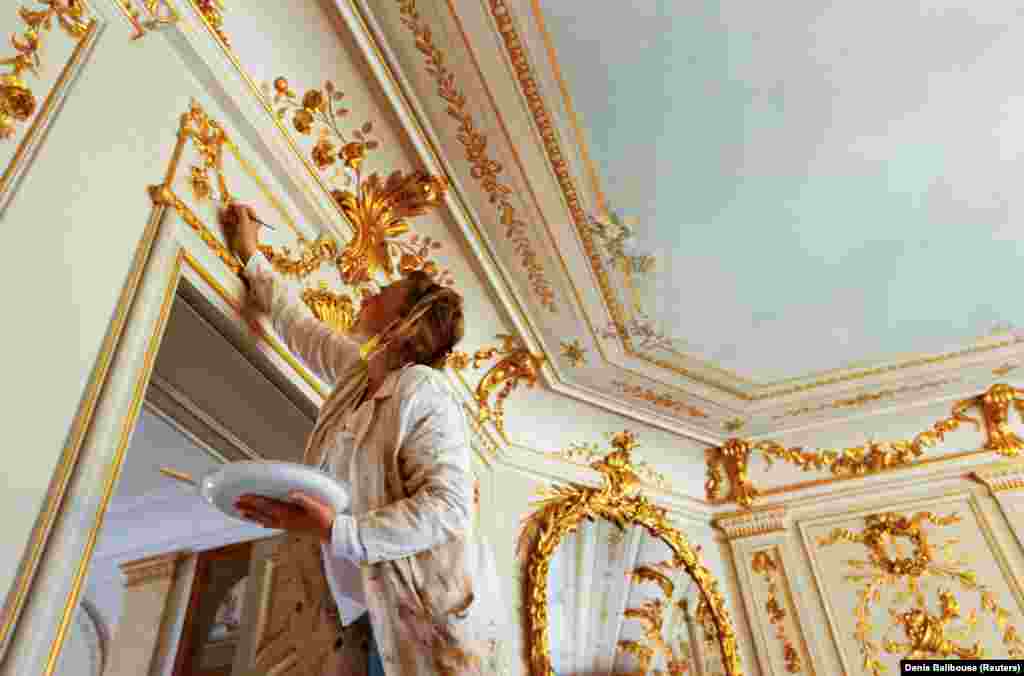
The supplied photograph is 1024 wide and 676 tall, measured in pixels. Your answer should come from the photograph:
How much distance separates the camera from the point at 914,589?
3.17 m

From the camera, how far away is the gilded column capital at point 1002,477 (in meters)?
3.27

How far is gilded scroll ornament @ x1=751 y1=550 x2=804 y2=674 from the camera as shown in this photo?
3068mm

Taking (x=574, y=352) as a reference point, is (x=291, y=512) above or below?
below

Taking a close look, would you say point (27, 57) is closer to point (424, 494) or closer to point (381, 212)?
point (424, 494)

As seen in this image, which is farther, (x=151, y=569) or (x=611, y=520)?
(x=611, y=520)

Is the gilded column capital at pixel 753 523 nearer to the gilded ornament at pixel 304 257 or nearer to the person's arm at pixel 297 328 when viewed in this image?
the gilded ornament at pixel 304 257

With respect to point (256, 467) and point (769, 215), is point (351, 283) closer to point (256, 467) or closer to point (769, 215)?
point (256, 467)

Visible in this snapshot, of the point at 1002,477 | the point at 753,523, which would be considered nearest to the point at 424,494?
the point at 753,523

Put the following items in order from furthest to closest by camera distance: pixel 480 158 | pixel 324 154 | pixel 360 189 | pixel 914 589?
1. pixel 914 589
2. pixel 480 158
3. pixel 360 189
4. pixel 324 154

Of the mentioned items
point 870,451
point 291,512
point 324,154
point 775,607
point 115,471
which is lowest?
point 291,512

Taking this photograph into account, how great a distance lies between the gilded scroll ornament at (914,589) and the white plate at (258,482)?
308cm

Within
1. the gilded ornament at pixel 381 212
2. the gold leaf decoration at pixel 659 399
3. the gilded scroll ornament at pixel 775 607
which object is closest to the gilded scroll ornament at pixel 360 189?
the gilded ornament at pixel 381 212

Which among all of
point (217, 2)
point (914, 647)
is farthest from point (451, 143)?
point (914, 647)

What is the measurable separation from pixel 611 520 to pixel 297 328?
2143mm
